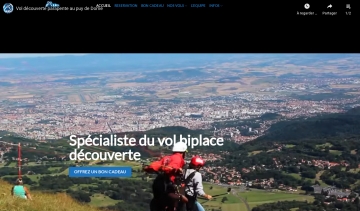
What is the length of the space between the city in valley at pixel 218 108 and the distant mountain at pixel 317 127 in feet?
0.10

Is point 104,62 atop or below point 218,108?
atop

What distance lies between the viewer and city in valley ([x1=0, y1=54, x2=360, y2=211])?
1054cm

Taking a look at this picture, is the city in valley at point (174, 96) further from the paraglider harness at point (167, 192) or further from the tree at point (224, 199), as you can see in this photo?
the paraglider harness at point (167, 192)

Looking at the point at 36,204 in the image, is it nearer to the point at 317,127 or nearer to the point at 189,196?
the point at 189,196

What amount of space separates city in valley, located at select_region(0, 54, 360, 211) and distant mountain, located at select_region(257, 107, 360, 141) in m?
0.03

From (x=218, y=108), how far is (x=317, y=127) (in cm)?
251

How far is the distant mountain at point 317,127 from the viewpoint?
1191 centimetres

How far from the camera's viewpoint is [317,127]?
12.3 m

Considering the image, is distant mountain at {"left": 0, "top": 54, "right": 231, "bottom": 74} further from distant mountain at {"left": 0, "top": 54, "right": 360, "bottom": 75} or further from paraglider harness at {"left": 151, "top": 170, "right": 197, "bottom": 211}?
paraglider harness at {"left": 151, "top": 170, "right": 197, "bottom": 211}
